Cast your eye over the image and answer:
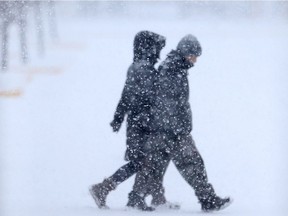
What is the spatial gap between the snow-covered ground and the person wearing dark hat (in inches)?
7.2

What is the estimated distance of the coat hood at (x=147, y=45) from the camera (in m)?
3.99

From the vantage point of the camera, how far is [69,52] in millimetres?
15141

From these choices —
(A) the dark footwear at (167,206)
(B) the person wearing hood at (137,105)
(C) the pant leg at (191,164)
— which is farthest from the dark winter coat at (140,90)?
(A) the dark footwear at (167,206)

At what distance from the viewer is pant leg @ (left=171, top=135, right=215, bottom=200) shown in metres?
4.10

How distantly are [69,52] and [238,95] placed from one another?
5.68 m

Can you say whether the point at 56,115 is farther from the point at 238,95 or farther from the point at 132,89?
the point at 132,89

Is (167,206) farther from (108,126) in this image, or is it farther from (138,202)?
(108,126)

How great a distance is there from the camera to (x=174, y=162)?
4160 millimetres

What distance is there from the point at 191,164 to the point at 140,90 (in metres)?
0.54

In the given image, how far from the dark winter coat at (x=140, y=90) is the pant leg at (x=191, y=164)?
0.21 metres

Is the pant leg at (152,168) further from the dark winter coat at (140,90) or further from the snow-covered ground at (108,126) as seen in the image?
the snow-covered ground at (108,126)

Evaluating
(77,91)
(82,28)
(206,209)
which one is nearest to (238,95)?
(77,91)

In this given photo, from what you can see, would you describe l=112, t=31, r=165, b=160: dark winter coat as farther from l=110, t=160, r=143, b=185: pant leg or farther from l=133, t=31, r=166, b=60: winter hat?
l=110, t=160, r=143, b=185: pant leg

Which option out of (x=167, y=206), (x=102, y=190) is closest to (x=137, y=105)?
(x=102, y=190)
